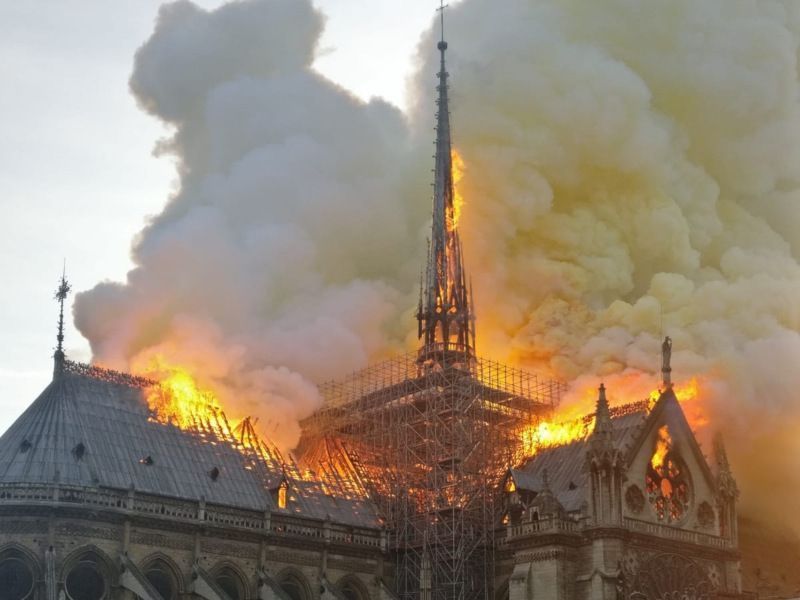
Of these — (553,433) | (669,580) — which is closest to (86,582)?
(669,580)

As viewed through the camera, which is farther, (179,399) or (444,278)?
(444,278)

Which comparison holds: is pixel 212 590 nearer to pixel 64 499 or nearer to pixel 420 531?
pixel 64 499

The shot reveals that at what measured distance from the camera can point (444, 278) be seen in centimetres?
8488

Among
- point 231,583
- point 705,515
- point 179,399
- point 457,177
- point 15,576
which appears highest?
point 457,177

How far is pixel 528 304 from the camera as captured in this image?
8938cm

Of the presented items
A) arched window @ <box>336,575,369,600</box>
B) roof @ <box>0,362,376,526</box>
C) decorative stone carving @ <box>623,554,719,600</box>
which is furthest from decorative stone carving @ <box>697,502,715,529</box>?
arched window @ <box>336,575,369,600</box>

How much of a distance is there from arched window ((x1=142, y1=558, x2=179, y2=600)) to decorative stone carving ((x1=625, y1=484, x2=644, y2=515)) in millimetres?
21637

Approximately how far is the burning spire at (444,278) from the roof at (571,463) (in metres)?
9.24

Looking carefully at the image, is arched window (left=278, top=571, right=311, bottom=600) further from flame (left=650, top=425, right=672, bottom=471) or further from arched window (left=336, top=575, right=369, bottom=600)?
flame (left=650, top=425, right=672, bottom=471)

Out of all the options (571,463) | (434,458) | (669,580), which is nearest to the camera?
(669,580)

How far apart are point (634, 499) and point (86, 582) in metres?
26.0

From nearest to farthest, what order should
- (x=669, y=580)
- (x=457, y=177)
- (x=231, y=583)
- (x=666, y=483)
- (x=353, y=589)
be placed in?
(x=231, y=583), (x=669, y=580), (x=666, y=483), (x=353, y=589), (x=457, y=177)

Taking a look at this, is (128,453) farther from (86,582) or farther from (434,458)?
(434,458)

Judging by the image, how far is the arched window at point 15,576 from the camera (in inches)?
2126
